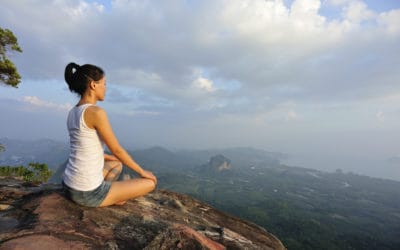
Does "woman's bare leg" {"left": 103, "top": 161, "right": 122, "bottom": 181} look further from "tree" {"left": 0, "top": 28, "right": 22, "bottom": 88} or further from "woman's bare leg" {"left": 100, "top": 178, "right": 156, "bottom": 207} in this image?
"tree" {"left": 0, "top": 28, "right": 22, "bottom": 88}

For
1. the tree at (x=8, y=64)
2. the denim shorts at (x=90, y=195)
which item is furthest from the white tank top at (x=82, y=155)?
the tree at (x=8, y=64)

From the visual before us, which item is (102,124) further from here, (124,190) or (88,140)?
(124,190)

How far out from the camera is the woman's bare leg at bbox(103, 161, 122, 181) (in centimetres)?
557

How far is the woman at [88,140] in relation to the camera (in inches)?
160

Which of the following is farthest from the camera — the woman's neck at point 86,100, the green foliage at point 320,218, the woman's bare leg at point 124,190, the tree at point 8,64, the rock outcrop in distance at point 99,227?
the green foliage at point 320,218

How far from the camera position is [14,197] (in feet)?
17.7

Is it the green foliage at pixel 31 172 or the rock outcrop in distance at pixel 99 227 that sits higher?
the rock outcrop in distance at pixel 99 227

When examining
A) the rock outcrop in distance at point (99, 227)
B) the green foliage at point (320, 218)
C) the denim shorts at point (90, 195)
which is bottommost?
the green foliage at point (320, 218)

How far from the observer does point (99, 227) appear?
164 inches

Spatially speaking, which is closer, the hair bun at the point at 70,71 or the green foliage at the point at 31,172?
the hair bun at the point at 70,71

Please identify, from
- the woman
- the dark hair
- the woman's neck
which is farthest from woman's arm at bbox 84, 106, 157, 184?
the dark hair

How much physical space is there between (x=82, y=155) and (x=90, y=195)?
34.1 inches

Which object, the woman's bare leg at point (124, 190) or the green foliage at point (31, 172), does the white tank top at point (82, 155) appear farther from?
the green foliage at point (31, 172)

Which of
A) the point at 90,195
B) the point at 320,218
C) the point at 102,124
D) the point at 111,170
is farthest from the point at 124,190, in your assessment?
the point at 320,218
